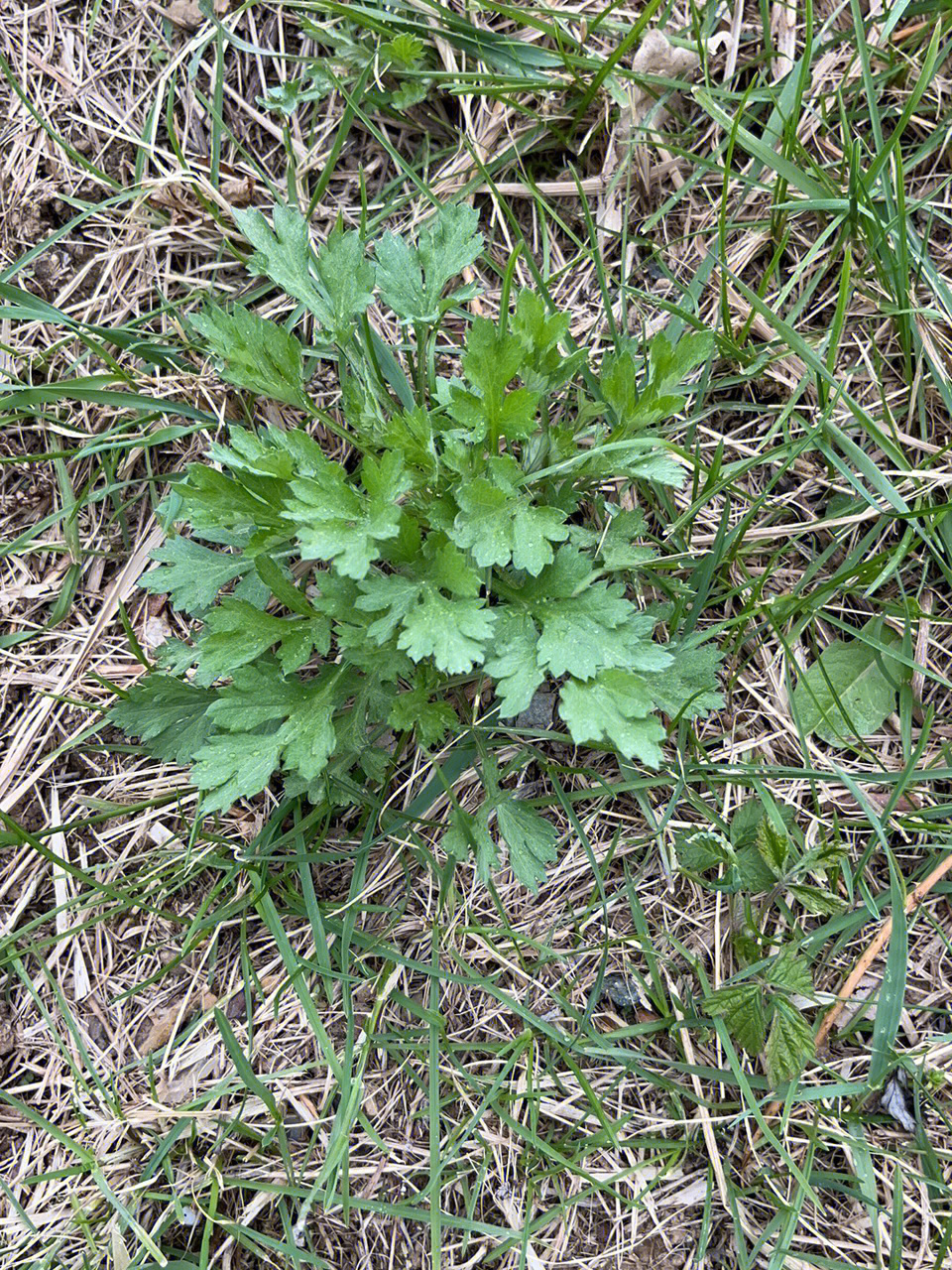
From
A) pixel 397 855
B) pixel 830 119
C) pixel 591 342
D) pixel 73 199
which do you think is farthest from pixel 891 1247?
pixel 73 199

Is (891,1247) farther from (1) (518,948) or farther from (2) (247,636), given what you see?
(2) (247,636)

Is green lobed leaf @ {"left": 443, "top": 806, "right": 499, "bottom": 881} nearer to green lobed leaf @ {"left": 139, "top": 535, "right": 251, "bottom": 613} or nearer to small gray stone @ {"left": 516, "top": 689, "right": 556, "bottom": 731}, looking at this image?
small gray stone @ {"left": 516, "top": 689, "right": 556, "bottom": 731}

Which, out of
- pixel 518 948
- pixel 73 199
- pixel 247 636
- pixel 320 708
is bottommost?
pixel 518 948

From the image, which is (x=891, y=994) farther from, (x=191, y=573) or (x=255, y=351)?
(x=255, y=351)

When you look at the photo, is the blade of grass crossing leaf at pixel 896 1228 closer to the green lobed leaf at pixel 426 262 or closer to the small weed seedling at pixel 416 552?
the small weed seedling at pixel 416 552

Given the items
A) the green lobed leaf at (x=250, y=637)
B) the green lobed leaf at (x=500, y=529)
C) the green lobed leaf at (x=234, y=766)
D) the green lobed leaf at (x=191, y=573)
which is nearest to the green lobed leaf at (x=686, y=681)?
the green lobed leaf at (x=500, y=529)

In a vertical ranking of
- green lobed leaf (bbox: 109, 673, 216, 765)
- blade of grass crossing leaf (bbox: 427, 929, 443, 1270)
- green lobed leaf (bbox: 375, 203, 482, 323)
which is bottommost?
blade of grass crossing leaf (bbox: 427, 929, 443, 1270)

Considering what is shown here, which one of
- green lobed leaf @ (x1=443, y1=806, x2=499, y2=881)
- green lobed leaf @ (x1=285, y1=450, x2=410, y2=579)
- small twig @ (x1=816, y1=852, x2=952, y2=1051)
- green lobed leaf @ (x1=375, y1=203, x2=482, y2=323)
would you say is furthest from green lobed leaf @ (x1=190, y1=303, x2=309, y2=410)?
Result: small twig @ (x1=816, y1=852, x2=952, y2=1051)

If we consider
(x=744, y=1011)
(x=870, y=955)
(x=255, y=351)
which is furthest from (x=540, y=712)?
(x=255, y=351)
